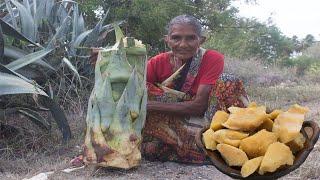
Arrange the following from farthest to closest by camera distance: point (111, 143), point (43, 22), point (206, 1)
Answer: point (206, 1) → point (43, 22) → point (111, 143)

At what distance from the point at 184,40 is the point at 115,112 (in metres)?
Answer: 0.63

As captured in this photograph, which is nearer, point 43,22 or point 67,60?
point 67,60

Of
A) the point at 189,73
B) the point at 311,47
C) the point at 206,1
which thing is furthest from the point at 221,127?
the point at 311,47

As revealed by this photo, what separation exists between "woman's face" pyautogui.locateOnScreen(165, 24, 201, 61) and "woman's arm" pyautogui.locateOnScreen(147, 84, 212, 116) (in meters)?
0.23

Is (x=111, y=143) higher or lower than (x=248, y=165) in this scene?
lower

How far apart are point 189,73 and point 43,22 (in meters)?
2.19

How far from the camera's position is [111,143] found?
306 cm

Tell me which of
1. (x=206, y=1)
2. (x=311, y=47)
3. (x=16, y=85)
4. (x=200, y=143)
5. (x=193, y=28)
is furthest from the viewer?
(x=311, y=47)

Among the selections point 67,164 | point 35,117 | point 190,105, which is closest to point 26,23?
point 35,117

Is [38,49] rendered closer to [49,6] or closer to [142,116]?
[49,6]

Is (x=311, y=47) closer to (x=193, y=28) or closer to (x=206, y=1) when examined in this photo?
(x=206, y=1)

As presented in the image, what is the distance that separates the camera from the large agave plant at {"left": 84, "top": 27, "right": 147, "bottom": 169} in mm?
3055

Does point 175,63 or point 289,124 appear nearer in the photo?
point 289,124

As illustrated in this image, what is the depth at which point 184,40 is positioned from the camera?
10.8ft
